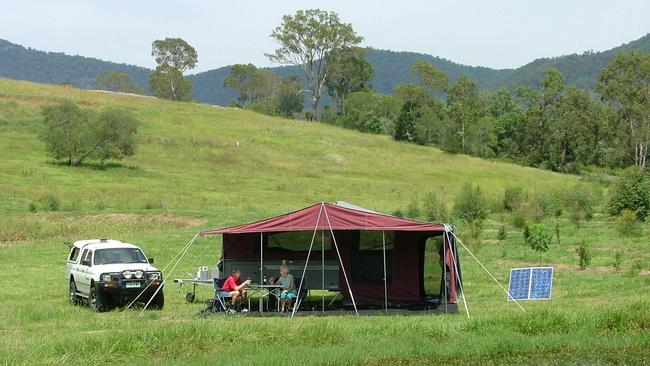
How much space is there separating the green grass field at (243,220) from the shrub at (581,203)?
94 centimetres

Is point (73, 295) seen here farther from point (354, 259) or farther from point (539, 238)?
point (539, 238)

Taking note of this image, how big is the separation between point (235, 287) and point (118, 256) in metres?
3.90

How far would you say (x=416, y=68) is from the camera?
11856cm

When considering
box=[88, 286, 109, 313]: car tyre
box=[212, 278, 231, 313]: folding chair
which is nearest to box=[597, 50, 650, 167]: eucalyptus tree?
box=[212, 278, 231, 313]: folding chair

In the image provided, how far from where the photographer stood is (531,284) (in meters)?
20.1

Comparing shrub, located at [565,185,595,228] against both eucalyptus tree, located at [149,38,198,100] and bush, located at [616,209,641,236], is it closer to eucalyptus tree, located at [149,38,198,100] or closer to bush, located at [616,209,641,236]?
bush, located at [616,209,641,236]

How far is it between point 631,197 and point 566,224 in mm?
3846

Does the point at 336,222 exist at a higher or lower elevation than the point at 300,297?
higher

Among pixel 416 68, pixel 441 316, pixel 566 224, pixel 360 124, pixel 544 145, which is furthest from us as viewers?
A: pixel 416 68

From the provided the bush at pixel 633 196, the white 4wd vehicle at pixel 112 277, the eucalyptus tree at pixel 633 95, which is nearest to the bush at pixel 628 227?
the bush at pixel 633 196

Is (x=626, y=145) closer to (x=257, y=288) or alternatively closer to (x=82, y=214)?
(x=82, y=214)

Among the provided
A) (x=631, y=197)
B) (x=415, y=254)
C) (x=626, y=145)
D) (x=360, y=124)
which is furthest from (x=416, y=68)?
(x=415, y=254)

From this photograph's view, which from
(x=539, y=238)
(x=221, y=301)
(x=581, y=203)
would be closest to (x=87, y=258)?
(x=221, y=301)

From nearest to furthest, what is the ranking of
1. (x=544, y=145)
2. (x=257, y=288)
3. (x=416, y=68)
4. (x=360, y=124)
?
(x=257, y=288), (x=544, y=145), (x=360, y=124), (x=416, y=68)
